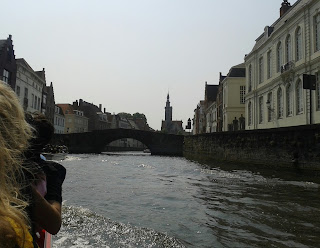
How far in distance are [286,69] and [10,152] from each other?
2416 centimetres

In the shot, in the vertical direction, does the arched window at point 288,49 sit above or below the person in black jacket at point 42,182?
above

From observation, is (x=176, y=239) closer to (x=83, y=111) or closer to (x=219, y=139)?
(x=219, y=139)

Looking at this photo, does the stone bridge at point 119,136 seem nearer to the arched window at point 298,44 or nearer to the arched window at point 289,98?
the arched window at point 289,98

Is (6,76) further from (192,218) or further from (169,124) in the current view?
(169,124)

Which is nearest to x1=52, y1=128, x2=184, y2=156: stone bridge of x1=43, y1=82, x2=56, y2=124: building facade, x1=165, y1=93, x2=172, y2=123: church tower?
x1=43, y1=82, x2=56, y2=124: building facade

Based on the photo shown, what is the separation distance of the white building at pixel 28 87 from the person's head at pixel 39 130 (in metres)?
33.4

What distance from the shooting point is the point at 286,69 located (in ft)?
75.5

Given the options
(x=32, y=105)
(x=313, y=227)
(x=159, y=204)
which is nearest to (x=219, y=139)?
(x=159, y=204)

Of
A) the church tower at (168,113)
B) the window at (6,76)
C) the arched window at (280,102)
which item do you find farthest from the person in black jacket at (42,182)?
the church tower at (168,113)

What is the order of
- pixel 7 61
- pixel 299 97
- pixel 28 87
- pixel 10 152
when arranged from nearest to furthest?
pixel 10 152, pixel 299 97, pixel 7 61, pixel 28 87

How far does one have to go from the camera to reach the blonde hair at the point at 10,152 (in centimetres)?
100

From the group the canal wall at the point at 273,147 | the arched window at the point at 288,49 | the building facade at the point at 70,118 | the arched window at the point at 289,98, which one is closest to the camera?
the canal wall at the point at 273,147

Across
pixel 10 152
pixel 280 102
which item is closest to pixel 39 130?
pixel 10 152

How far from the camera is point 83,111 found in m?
76.8
